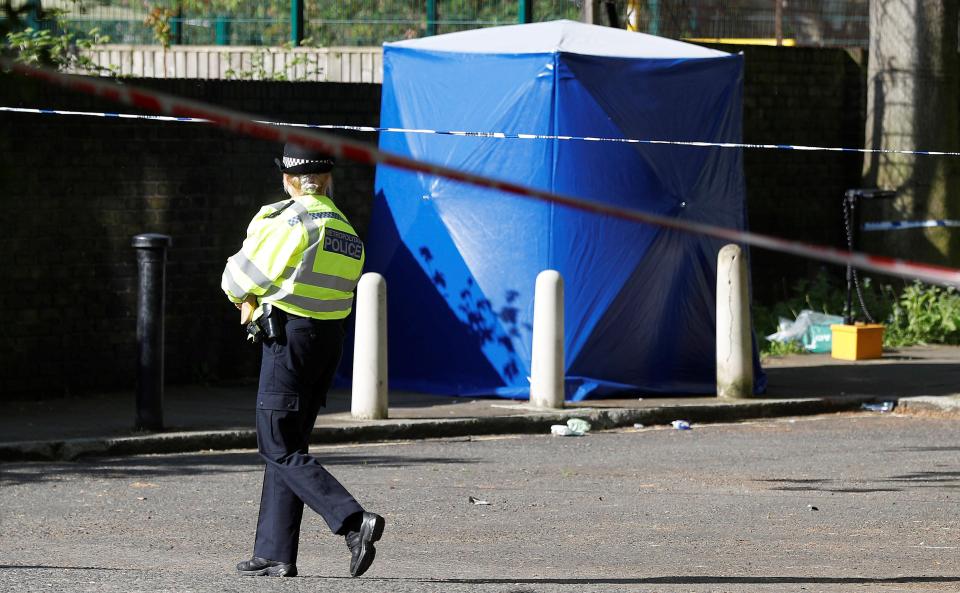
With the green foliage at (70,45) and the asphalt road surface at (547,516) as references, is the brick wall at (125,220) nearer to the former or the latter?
the green foliage at (70,45)

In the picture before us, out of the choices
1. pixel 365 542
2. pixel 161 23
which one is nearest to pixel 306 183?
pixel 365 542

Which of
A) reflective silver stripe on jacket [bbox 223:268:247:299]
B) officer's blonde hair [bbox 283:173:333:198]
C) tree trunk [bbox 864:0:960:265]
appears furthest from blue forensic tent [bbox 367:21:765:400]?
reflective silver stripe on jacket [bbox 223:268:247:299]

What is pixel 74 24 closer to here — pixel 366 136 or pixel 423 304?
pixel 366 136

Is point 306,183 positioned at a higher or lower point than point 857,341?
higher

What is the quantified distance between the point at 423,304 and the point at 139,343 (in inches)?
110

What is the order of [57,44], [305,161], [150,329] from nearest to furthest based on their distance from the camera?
[305,161] < [150,329] < [57,44]

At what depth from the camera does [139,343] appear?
1020cm

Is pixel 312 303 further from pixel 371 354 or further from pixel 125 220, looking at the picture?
pixel 125 220

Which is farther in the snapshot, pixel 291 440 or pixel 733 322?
pixel 733 322

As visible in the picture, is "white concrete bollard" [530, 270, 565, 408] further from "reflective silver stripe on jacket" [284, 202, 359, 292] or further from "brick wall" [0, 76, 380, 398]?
"reflective silver stripe on jacket" [284, 202, 359, 292]

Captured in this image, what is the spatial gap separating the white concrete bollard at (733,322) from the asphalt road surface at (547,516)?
1114mm

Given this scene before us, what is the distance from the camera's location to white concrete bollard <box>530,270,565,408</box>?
11.0 meters

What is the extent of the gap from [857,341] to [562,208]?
3728 mm

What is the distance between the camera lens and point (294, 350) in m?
5.88
